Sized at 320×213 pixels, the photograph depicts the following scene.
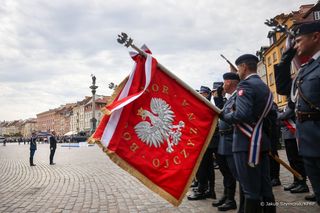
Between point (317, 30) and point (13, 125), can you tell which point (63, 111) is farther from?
point (317, 30)

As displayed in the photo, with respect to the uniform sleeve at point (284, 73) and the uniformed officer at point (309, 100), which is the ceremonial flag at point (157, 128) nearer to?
the uniform sleeve at point (284, 73)

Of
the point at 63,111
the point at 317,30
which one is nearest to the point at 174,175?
the point at 317,30

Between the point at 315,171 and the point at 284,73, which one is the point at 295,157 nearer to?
the point at 284,73

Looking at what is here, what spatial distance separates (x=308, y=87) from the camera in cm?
273

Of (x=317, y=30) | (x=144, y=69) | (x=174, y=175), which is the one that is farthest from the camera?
(x=144, y=69)

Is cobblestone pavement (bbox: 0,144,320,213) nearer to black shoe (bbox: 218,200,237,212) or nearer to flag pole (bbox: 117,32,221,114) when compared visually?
black shoe (bbox: 218,200,237,212)

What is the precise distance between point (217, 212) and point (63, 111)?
147m

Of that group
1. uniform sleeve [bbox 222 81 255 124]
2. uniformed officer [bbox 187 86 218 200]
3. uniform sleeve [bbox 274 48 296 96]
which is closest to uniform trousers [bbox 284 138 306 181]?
uniformed officer [bbox 187 86 218 200]

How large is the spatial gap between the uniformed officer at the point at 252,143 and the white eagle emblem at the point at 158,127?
0.72 meters

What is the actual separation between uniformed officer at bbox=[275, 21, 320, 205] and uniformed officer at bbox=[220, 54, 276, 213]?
712 millimetres

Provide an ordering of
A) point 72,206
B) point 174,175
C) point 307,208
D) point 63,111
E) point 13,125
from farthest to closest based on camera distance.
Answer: point 13,125 → point 63,111 → point 72,206 → point 307,208 → point 174,175

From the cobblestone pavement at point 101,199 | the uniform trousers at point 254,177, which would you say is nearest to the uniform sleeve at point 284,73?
the uniform trousers at point 254,177

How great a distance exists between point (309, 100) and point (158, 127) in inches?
74.0

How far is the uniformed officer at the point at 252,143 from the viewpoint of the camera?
11.5ft
